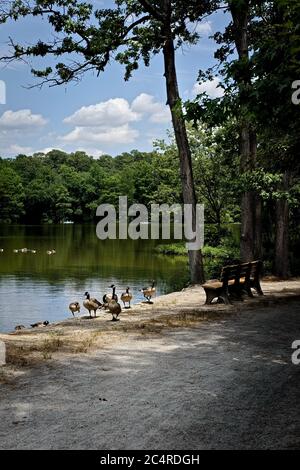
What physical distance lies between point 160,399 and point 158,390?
0.34m

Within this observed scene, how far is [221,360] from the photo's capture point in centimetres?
790

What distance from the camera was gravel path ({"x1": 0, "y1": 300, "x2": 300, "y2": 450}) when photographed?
194 inches

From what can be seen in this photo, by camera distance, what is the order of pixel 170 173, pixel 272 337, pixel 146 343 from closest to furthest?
pixel 146 343 < pixel 272 337 < pixel 170 173

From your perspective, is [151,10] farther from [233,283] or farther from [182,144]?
[233,283]

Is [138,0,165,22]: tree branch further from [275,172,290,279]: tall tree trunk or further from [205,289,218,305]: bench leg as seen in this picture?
[205,289,218,305]: bench leg

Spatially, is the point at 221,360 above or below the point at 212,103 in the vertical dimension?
below

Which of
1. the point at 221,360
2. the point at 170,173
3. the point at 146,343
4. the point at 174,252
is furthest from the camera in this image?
the point at 174,252

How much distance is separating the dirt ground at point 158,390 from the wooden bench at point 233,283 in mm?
2964

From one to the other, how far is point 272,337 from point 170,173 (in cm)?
3069
